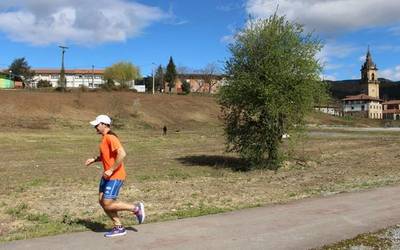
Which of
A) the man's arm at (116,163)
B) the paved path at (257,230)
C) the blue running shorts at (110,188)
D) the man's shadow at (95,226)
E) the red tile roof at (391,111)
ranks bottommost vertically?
the red tile roof at (391,111)

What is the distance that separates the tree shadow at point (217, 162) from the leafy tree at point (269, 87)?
0.79 metres

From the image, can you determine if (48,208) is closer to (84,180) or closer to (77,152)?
(84,180)

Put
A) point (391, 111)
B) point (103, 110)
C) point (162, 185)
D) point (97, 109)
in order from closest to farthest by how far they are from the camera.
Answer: point (162, 185) → point (97, 109) → point (103, 110) → point (391, 111)

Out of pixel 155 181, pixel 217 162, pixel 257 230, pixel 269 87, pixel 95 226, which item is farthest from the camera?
pixel 217 162

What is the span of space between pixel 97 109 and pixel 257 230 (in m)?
61.8

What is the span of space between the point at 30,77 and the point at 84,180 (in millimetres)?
136610

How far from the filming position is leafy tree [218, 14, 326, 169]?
21188 millimetres

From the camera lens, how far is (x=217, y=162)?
25.1m

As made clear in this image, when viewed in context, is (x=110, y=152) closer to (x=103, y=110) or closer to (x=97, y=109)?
(x=97, y=109)

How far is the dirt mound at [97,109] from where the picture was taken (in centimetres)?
5947

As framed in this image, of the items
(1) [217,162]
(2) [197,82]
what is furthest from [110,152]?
(2) [197,82]

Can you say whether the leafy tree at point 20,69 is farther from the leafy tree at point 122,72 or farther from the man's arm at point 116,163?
the man's arm at point 116,163

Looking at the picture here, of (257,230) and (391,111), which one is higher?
(257,230)

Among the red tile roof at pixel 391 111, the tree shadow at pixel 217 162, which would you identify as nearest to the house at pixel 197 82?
the red tile roof at pixel 391 111
